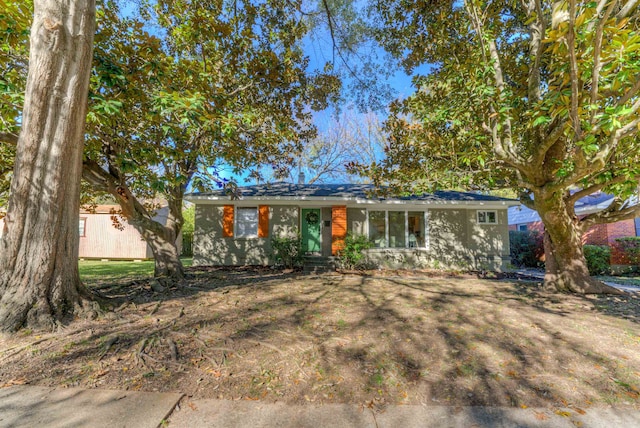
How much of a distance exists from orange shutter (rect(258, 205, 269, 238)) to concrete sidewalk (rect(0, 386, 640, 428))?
27.6 feet

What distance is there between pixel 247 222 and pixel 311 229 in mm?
2516

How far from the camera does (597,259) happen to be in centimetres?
1076

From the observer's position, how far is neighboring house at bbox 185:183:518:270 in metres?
10.8

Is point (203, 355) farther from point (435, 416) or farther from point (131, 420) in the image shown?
point (435, 416)

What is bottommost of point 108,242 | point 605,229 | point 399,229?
point 108,242

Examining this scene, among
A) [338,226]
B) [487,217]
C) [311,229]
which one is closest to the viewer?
[338,226]

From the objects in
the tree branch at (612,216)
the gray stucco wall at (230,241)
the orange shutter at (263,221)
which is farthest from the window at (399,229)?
the tree branch at (612,216)

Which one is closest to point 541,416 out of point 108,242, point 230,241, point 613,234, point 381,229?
point 381,229

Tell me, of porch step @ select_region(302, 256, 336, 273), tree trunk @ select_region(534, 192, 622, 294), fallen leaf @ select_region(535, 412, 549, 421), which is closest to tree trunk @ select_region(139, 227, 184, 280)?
porch step @ select_region(302, 256, 336, 273)

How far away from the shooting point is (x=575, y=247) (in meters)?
6.23

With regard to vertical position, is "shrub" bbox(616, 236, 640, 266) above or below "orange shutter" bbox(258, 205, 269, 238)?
below

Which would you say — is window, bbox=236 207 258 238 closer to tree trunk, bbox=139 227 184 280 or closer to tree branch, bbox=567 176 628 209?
tree trunk, bbox=139 227 184 280

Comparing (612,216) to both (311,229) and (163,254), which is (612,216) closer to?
(311,229)

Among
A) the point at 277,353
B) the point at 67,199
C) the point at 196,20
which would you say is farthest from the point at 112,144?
the point at 277,353
